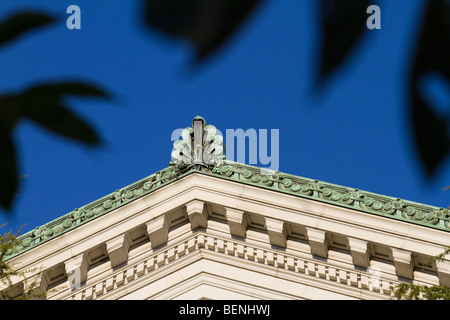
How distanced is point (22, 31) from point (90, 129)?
18 centimetres

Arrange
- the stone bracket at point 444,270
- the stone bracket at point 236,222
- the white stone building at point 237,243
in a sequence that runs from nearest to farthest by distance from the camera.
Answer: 1. the stone bracket at point 444,270
2. the white stone building at point 237,243
3. the stone bracket at point 236,222

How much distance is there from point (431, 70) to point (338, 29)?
5.9 inches

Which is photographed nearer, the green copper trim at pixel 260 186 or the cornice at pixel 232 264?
the cornice at pixel 232 264

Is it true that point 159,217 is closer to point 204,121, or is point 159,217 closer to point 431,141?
point 204,121

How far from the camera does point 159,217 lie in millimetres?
14109

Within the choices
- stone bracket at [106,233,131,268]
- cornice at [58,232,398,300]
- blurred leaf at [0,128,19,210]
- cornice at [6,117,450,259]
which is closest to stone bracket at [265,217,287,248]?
cornice at [58,232,398,300]

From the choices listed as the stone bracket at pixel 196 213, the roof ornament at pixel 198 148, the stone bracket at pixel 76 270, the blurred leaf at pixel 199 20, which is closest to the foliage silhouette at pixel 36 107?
the blurred leaf at pixel 199 20

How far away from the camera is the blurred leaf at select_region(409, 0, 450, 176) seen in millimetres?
1272

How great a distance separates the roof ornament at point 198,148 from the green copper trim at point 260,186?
0.29 ft

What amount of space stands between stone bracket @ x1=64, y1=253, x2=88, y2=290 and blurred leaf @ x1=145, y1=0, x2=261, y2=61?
13.0m

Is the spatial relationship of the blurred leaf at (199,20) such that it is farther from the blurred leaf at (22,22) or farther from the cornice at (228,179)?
the cornice at (228,179)

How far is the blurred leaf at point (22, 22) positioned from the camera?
1338mm
